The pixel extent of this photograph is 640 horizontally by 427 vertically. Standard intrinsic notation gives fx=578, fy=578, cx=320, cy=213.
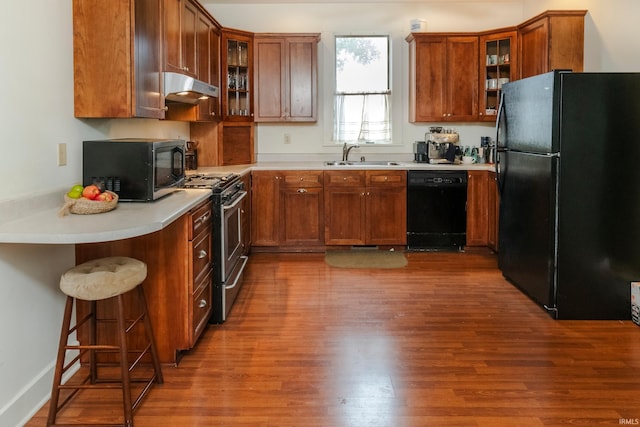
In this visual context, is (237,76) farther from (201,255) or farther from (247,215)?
(201,255)

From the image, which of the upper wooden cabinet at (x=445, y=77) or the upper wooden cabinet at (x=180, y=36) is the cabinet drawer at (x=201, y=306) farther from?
the upper wooden cabinet at (x=445, y=77)

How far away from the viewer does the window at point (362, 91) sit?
6.24m

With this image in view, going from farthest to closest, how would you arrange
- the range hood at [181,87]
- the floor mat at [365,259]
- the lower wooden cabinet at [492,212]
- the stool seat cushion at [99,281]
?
the lower wooden cabinet at [492,212] → the floor mat at [365,259] → the range hood at [181,87] → the stool seat cushion at [99,281]

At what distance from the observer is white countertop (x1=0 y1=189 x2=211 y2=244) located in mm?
2084

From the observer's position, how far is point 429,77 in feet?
19.4

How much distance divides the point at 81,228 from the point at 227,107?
3698 mm

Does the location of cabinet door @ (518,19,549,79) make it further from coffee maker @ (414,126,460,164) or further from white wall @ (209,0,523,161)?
coffee maker @ (414,126,460,164)

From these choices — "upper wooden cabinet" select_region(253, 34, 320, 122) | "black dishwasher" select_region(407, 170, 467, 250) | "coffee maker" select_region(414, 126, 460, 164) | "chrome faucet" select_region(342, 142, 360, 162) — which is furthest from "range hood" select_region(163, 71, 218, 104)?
"coffee maker" select_region(414, 126, 460, 164)

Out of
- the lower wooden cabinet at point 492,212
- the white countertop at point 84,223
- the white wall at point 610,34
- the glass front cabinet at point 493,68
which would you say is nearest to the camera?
the white countertop at point 84,223

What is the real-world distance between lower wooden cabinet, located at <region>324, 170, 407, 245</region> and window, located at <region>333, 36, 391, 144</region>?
2.64ft

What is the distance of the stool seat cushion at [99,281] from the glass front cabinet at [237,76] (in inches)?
137

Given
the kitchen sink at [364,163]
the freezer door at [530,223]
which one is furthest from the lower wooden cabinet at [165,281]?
the kitchen sink at [364,163]

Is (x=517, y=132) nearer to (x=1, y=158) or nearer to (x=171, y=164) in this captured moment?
(x=171, y=164)

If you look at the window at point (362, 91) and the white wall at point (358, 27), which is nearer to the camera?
the white wall at point (358, 27)
